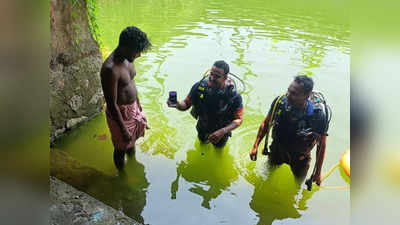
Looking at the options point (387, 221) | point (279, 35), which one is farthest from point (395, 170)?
point (279, 35)

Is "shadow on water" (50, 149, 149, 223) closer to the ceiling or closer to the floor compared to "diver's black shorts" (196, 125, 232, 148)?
closer to the floor

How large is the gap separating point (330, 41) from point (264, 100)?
14.6 feet

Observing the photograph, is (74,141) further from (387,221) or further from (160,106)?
(387,221)

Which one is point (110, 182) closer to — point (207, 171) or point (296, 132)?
point (207, 171)

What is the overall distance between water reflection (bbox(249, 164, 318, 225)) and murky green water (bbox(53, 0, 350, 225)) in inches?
0.5

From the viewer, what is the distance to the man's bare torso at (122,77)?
11.5 ft

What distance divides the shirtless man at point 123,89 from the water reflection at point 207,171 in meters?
0.83

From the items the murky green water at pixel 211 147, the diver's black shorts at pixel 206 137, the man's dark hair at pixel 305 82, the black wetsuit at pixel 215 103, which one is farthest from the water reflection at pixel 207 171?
the man's dark hair at pixel 305 82

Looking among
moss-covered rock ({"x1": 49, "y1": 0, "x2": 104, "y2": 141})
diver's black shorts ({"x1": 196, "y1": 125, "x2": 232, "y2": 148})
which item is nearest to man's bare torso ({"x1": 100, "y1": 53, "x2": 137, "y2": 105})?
diver's black shorts ({"x1": 196, "y1": 125, "x2": 232, "y2": 148})

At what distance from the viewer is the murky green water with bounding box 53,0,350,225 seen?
3.80m

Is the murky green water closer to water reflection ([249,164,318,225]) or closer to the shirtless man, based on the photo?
water reflection ([249,164,318,225])

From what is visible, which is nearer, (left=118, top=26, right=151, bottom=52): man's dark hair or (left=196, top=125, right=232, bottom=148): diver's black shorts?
(left=118, top=26, right=151, bottom=52): man's dark hair

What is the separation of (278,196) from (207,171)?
3.17 feet

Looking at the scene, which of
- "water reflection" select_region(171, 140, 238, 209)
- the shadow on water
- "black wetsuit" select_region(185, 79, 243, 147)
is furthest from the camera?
"black wetsuit" select_region(185, 79, 243, 147)
